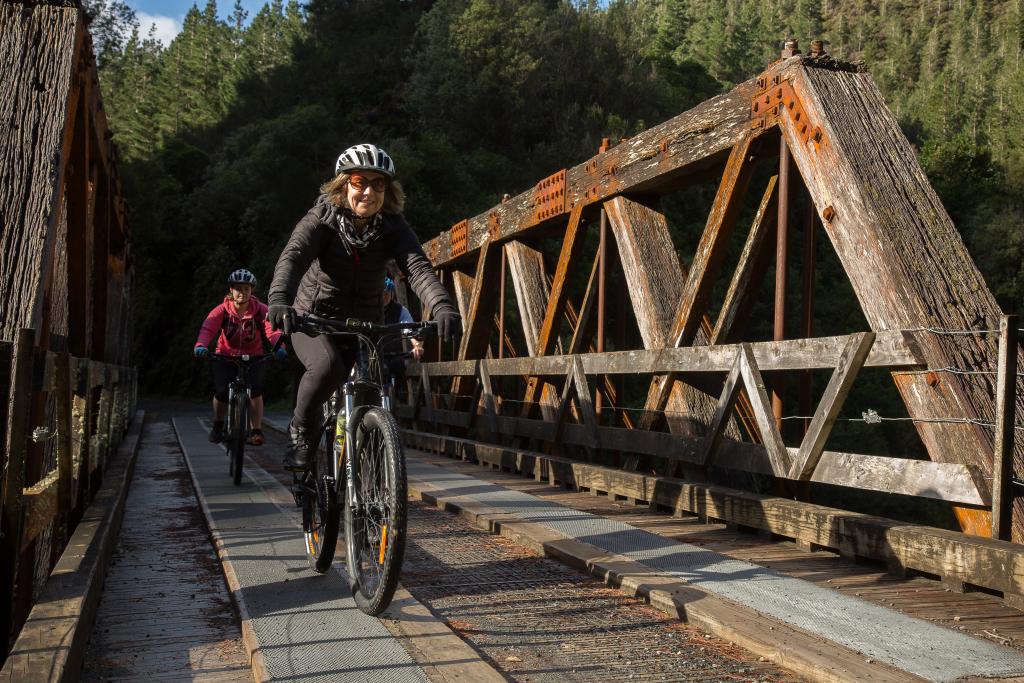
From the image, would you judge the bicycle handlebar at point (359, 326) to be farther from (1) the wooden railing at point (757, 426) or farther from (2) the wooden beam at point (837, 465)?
(2) the wooden beam at point (837, 465)

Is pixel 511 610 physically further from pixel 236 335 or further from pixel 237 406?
pixel 236 335

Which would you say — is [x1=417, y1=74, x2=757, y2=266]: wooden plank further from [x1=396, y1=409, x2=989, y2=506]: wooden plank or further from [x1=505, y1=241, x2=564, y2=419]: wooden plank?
[x1=396, y1=409, x2=989, y2=506]: wooden plank

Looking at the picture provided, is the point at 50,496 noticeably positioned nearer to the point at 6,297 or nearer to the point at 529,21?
the point at 6,297

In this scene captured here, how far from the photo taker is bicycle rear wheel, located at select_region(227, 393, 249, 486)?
8398mm

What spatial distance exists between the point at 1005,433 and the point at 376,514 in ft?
8.12

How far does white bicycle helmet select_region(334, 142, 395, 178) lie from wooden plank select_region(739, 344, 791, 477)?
7.79ft

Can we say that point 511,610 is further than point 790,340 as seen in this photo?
No

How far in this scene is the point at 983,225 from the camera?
45.2 m

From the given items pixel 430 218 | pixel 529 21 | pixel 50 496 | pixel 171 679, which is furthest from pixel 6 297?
pixel 529 21

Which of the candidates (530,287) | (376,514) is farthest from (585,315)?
(376,514)

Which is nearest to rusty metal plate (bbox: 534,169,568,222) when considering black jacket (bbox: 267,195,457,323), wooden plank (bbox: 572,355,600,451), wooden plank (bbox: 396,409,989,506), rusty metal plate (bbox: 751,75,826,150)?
wooden plank (bbox: 572,355,600,451)

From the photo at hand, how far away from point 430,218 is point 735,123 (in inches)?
1312

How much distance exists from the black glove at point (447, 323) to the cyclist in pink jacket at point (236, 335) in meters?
5.69

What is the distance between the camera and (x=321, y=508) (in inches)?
176
